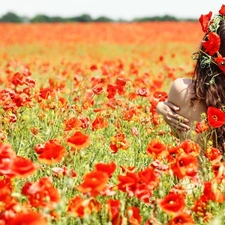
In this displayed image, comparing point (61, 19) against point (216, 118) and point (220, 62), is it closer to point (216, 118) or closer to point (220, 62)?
point (220, 62)

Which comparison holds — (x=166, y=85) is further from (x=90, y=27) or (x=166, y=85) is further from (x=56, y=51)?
(x=90, y=27)

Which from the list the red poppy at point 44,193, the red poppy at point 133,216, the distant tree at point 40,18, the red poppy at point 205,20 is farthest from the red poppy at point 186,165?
the distant tree at point 40,18

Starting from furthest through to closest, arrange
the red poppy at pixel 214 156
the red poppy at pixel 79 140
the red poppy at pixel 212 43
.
Result: the red poppy at pixel 212 43
the red poppy at pixel 214 156
the red poppy at pixel 79 140

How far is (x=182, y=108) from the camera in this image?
11.7ft

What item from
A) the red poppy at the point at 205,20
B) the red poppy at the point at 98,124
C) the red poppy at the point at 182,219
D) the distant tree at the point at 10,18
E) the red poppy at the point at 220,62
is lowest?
the distant tree at the point at 10,18

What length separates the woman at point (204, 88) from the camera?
3385 mm

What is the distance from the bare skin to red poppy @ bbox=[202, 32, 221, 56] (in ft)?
0.97

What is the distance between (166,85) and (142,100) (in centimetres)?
216

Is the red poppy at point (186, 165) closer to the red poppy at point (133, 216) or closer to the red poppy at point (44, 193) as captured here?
the red poppy at point (133, 216)

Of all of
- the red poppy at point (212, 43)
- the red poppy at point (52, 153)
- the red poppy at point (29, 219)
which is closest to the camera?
the red poppy at point (29, 219)

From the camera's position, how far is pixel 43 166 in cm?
307

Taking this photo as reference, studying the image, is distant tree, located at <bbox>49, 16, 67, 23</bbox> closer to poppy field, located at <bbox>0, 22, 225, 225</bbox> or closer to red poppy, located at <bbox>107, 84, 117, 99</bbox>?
poppy field, located at <bbox>0, 22, 225, 225</bbox>

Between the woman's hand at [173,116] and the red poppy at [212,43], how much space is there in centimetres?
40

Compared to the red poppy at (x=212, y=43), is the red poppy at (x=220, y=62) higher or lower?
lower
